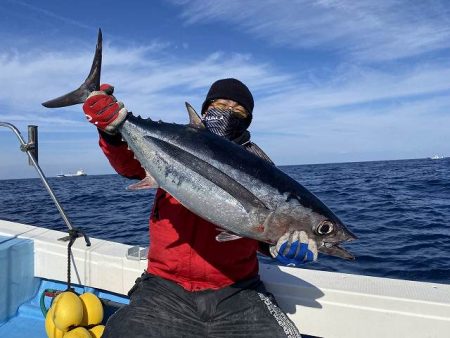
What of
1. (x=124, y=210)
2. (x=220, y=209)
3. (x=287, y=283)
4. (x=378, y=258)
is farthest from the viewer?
(x=124, y=210)

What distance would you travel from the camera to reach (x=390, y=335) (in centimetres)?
345

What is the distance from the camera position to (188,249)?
3438 millimetres

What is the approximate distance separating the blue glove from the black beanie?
156cm

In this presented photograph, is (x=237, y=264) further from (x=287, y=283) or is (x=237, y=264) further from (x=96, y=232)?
(x=96, y=232)

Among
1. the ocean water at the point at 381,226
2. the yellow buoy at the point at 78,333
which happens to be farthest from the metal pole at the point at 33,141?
the ocean water at the point at 381,226

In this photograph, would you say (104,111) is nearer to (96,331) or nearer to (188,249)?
(188,249)

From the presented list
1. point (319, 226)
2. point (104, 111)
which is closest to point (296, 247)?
point (319, 226)

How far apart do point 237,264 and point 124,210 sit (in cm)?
1441

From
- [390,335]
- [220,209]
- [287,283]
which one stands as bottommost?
[390,335]

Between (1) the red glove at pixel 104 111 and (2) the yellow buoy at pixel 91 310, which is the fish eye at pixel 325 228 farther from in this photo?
(2) the yellow buoy at pixel 91 310

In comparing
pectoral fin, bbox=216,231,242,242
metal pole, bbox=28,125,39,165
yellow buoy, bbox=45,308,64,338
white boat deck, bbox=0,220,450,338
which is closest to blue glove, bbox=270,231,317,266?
pectoral fin, bbox=216,231,242,242

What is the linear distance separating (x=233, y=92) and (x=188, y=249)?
1.58 m

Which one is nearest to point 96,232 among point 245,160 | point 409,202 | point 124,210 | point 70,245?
point 124,210

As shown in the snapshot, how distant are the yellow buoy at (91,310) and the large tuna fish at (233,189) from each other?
1842 millimetres
